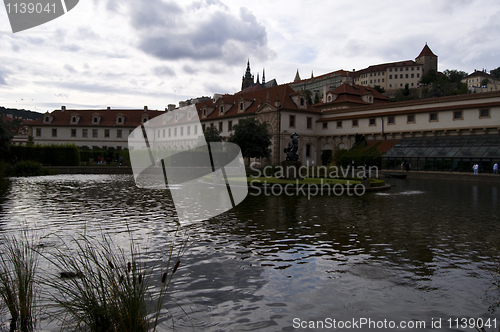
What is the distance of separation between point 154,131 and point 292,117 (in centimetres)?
4224

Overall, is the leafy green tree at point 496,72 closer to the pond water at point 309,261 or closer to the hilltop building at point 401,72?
the hilltop building at point 401,72

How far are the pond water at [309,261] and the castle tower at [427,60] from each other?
132 m

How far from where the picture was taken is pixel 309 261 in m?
7.55

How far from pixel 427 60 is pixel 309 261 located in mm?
143232

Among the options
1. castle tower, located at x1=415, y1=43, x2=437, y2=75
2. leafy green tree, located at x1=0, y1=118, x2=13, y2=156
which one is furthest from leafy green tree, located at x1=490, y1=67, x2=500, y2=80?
leafy green tree, located at x1=0, y1=118, x2=13, y2=156

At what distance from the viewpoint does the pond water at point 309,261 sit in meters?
5.18

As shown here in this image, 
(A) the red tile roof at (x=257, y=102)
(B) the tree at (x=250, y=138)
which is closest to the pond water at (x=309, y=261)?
(B) the tree at (x=250, y=138)

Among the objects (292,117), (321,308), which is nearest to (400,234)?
(321,308)

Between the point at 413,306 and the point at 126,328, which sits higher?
the point at 126,328

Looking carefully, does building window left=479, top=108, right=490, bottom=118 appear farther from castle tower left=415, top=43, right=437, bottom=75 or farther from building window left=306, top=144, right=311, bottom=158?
castle tower left=415, top=43, right=437, bottom=75

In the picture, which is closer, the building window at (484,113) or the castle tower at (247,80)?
the building window at (484,113)

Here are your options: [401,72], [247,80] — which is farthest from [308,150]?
[247,80]

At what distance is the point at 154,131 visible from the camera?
88.5 metres

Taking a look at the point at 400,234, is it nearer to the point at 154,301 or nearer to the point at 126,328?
the point at 154,301
